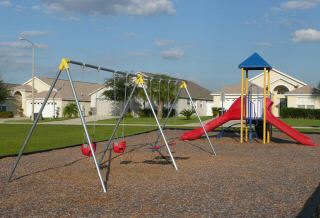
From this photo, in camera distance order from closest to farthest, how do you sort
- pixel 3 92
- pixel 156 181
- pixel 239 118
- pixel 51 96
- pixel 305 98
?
pixel 156 181 < pixel 239 118 < pixel 305 98 < pixel 3 92 < pixel 51 96

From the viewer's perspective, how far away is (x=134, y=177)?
10430mm

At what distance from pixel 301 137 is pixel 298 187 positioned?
1057 cm

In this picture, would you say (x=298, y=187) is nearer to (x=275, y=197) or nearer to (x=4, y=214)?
(x=275, y=197)

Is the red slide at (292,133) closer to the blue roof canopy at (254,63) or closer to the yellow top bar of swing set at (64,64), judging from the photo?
the blue roof canopy at (254,63)

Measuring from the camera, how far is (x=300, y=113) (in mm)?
50938

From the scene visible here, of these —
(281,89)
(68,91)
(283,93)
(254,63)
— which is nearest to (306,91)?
(283,93)

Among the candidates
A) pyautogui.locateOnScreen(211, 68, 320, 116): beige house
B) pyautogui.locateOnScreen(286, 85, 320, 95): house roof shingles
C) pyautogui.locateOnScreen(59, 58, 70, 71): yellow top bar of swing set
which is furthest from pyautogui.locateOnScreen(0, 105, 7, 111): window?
pyautogui.locateOnScreen(59, 58, 70, 71): yellow top bar of swing set

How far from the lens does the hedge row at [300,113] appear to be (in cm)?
5013

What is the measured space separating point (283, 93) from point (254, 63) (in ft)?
135

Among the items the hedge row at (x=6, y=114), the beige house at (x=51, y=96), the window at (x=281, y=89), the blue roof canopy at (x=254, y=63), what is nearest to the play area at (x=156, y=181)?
the blue roof canopy at (x=254, y=63)

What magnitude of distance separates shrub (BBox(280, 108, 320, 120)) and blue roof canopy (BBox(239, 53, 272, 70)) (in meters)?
31.3

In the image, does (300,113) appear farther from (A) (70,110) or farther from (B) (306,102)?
(A) (70,110)

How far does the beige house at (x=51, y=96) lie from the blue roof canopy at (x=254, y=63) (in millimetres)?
35364

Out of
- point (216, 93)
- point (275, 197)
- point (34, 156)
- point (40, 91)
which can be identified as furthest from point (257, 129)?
point (40, 91)
